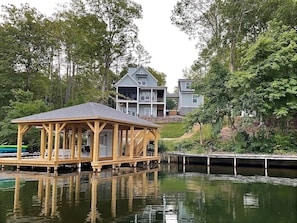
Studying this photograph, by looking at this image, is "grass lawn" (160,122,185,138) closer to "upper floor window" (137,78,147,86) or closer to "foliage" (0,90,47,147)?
"upper floor window" (137,78,147,86)

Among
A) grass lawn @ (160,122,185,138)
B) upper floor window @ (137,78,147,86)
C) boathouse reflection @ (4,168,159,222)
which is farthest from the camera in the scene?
upper floor window @ (137,78,147,86)

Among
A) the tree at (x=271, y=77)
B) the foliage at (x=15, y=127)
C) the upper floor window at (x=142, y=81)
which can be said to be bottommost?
the foliage at (x=15, y=127)

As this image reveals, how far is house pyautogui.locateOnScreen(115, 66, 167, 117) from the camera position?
41156mm

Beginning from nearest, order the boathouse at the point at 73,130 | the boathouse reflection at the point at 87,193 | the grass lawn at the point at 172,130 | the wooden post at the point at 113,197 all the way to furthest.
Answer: the boathouse reflection at the point at 87,193, the wooden post at the point at 113,197, the boathouse at the point at 73,130, the grass lawn at the point at 172,130

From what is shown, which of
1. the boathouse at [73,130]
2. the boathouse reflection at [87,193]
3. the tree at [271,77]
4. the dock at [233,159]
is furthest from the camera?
the tree at [271,77]

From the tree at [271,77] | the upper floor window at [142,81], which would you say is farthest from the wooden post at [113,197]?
the upper floor window at [142,81]

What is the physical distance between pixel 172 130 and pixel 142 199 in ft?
79.1

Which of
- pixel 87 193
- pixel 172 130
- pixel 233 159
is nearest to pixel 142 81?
pixel 172 130

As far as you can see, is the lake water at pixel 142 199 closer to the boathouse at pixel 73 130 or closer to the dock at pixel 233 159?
the boathouse at pixel 73 130

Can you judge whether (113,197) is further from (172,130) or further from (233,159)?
(172,130)

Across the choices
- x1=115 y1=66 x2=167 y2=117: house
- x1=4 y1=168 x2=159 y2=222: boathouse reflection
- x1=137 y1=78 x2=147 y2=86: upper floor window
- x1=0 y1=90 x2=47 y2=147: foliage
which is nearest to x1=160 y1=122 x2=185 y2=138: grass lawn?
x1=115 y1=66 x2=167 y2=117: house

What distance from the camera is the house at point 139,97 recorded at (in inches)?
1620

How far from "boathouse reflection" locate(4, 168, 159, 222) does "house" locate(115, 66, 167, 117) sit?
86.6ft

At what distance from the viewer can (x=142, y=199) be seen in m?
9.85
